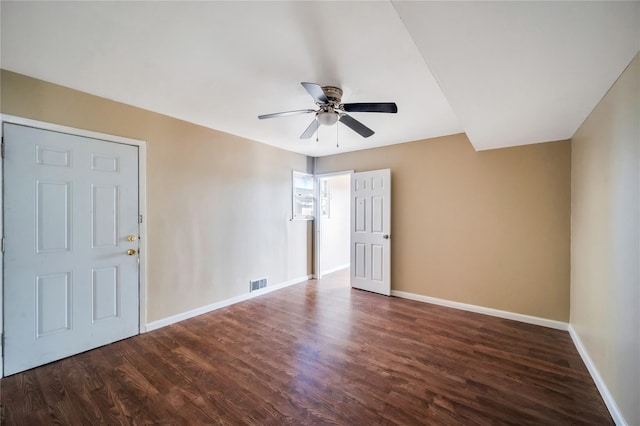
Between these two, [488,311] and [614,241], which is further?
[488,311]

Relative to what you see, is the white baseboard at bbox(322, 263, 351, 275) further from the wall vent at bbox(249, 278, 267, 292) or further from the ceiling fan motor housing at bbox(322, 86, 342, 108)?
the ceiling fan motor housing at bbox(322, 86, 342, 108)

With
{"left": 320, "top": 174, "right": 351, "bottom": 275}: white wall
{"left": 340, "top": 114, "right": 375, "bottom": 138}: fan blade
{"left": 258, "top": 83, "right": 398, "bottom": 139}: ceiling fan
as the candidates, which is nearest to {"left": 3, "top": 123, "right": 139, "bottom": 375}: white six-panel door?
{"left": 258, "top": 83, "right": 398, "bottom": 139}: ceiling fan

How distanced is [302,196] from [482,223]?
10.0ft

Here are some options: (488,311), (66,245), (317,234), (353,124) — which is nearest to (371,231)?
(317,234)

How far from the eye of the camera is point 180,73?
215 centimetres

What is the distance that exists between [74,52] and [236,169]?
2105mm

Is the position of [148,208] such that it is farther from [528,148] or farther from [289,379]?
[528,148]

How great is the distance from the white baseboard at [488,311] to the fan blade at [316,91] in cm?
323

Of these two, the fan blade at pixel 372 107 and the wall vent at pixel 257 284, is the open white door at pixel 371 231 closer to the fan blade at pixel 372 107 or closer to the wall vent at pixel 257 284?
the wall vent at pixel 257 284

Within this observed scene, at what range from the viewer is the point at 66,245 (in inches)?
94.1

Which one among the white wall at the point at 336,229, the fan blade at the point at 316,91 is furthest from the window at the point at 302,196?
the fan blade at the point at 316,91

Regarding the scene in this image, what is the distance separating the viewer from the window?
4879mm

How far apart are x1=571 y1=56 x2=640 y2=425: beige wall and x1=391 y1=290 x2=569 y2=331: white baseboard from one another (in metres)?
0.51

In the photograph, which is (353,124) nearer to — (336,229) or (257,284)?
(257,284)
